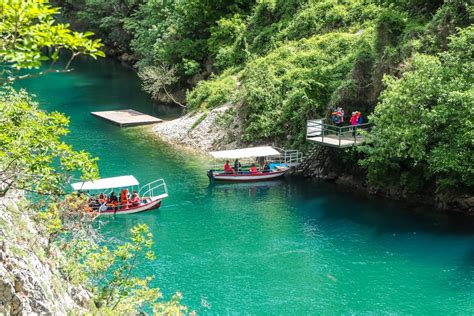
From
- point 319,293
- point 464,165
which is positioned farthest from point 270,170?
point 319,293

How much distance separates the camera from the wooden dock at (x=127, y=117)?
66.2 m

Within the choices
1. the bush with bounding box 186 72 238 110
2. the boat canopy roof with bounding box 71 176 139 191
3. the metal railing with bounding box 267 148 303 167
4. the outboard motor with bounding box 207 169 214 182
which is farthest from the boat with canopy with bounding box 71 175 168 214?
the bush with bounding box 186 72 238 110

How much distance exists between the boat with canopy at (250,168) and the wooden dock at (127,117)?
17188mm

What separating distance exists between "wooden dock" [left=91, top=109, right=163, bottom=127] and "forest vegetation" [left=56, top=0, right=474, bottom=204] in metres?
4.48

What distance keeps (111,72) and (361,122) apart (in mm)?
58381

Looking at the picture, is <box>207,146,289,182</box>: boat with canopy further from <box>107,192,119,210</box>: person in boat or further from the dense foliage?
the dense foliage

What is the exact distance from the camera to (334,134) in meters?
48.7

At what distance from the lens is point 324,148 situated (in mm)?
50344

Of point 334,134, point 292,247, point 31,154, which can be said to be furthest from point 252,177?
point 31,154

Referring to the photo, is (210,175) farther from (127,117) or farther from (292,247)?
(127,117)

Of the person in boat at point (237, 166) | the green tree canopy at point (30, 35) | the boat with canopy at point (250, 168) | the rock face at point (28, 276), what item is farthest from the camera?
the person in boat at point (237, 166)

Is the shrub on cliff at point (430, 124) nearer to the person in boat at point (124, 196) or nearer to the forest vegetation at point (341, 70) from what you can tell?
the forest vegetation at point (341, 70)

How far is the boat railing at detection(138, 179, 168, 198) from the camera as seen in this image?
45.3 metres

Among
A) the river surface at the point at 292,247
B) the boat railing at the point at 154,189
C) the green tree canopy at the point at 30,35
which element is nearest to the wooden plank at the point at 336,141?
the river surface at the point at 292,247
